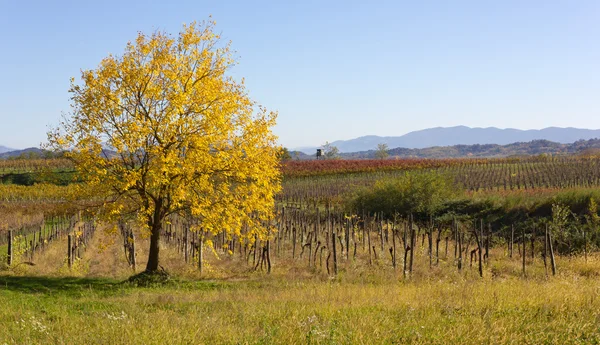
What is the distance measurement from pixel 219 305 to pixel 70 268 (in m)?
10.3

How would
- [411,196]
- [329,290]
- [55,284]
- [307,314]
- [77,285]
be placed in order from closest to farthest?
[307,314], [329,290], [77,285], [55,284], [411,196]

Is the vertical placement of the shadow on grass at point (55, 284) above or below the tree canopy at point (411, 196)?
below


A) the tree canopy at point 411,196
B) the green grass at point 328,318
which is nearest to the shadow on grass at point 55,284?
the green grass at point 328,318

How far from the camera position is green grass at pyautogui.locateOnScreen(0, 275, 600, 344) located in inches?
286

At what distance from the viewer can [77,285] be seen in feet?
→ 51.0

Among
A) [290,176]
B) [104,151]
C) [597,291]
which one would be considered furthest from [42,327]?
[290,176]

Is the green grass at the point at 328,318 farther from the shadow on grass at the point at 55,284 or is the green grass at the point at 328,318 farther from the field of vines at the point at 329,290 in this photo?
the shadow on grass at the point at 55,284

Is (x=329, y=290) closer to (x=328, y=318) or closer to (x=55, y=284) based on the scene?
(x=328, y=318)

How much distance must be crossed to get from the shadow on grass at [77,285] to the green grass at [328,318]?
204 centimetres

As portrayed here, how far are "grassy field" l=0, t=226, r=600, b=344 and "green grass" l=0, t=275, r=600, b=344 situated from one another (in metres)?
0.02

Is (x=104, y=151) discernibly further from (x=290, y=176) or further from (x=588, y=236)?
(x=290, y=176)

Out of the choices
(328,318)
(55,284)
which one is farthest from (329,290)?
(55,284)

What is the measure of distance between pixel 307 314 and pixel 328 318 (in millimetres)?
504

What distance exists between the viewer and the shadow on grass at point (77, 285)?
1476 cm
